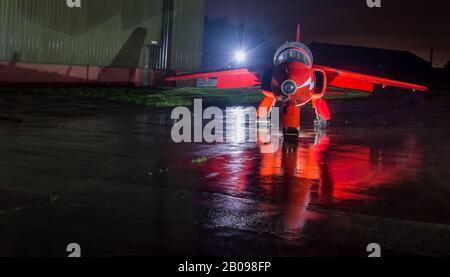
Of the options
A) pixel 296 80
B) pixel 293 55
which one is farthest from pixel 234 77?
pixel 296 80

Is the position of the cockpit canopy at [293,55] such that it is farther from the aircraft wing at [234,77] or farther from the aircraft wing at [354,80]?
the aircraft wing at [234,77]

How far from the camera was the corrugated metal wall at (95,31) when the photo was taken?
1182 inches

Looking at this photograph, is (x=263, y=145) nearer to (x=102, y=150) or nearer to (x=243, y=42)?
(x=102, y=150)

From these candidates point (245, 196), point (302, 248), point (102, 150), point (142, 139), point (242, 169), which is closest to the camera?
point (302, 248)

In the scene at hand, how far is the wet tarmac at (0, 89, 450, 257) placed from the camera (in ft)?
19.3

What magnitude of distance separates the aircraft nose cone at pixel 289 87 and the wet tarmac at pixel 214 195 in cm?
151

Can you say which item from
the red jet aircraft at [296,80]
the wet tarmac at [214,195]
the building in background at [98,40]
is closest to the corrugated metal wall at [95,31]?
the building in background at [98,40]

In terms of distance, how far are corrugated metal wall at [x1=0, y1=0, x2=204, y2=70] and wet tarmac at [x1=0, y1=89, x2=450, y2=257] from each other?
16.2 metres

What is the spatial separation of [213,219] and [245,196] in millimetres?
1479

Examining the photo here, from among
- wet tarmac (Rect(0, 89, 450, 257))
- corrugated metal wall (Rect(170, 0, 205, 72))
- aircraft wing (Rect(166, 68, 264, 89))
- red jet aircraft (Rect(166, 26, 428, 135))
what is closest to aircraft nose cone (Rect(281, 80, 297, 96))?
red jet aircraft (Rect(166, 26, 428, 135))

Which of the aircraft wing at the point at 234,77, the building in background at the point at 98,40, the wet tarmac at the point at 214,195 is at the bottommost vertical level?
the wet tarmac at the point at 214,195

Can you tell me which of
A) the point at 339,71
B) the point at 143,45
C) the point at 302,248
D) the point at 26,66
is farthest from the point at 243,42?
the point at 302,248

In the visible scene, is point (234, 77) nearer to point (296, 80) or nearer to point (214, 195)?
point (296, 80)

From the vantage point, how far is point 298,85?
1515cm
